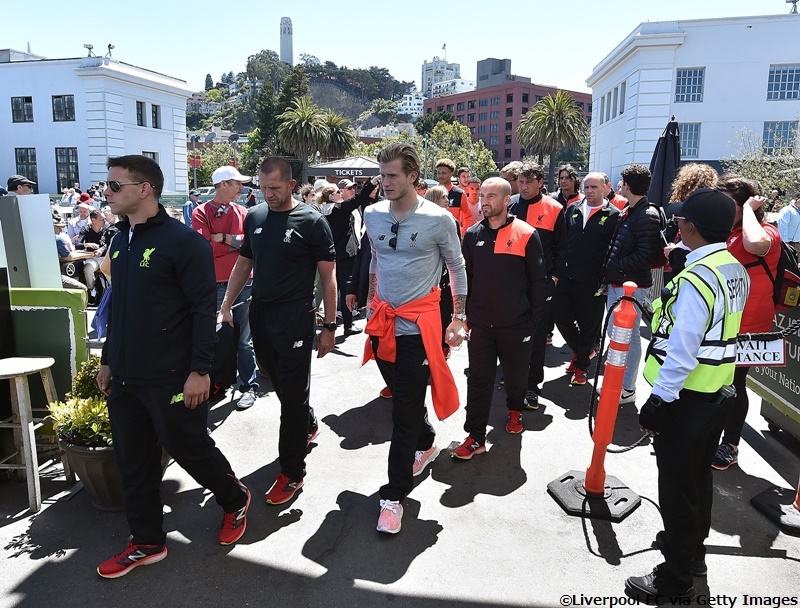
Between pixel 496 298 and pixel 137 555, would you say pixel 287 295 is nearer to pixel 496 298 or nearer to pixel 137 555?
pixel 496 298

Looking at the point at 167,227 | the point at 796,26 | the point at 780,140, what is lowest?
the point at 167,227

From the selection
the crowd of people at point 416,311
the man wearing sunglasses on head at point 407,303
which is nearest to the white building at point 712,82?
the crowd of people at point 416,311

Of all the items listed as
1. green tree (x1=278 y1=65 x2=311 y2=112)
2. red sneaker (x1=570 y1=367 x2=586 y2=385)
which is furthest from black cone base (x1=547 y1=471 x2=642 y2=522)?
green tree (x1=278 y1=65 x2=311 y2=112)

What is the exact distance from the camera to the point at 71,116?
109ft

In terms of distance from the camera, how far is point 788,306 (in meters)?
4.34

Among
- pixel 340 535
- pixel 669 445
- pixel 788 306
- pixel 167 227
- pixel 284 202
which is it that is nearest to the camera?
pixel 669 445

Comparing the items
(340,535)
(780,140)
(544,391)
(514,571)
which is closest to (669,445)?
(514,571)

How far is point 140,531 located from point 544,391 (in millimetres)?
4255

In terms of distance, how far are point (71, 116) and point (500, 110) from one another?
304 feet

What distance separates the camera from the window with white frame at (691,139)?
99.1ft

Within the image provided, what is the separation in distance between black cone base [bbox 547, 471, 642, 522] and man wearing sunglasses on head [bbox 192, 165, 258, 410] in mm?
3092

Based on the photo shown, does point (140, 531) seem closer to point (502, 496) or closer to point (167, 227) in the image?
point (167, 227)

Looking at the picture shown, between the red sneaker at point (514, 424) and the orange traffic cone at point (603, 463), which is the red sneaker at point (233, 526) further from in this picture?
the red sneaker at point (514, 424)

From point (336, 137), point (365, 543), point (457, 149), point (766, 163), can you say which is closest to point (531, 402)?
point (365, 543)
